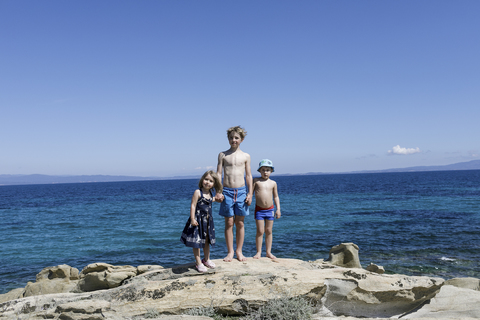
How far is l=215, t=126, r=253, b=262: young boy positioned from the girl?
0.32 metres

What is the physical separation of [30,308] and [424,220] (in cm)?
2670

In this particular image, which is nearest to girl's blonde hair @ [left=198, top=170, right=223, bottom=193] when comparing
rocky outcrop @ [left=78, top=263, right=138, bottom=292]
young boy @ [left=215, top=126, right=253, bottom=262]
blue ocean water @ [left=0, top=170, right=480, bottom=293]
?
young boy @ [left=215, top=126, right=253, bottom=262]

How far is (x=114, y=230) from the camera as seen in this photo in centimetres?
2545

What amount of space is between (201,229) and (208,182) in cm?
101

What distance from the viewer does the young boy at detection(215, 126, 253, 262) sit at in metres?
7.30

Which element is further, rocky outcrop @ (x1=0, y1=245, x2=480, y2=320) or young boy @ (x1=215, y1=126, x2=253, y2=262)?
young boy @ (x1=215, y1=126, x2=253, y2=262)

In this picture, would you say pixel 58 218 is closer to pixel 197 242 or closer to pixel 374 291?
pixel 197 242

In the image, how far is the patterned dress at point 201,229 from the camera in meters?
6.77

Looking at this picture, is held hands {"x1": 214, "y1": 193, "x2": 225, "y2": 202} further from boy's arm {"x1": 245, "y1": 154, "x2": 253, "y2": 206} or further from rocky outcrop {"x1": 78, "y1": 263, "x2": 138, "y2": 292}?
rocky outcrop {"x1": 78, "y1": 263, "x2": 138, "y2": 292}

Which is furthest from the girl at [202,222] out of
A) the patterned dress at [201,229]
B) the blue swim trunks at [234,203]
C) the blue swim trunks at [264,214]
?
the blue swim trunks at [264,214]

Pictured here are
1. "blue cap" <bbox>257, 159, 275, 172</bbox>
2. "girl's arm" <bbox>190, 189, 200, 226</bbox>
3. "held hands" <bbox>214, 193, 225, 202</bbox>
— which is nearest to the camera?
"girl's arm" <bbox>190, 189, 200, 226</bbox>

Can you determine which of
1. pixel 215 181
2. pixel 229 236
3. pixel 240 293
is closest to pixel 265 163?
pixel 215 181

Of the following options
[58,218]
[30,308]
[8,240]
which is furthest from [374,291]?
[58,218]

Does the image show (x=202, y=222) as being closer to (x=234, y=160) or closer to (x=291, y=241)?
(x=234, y=160)
